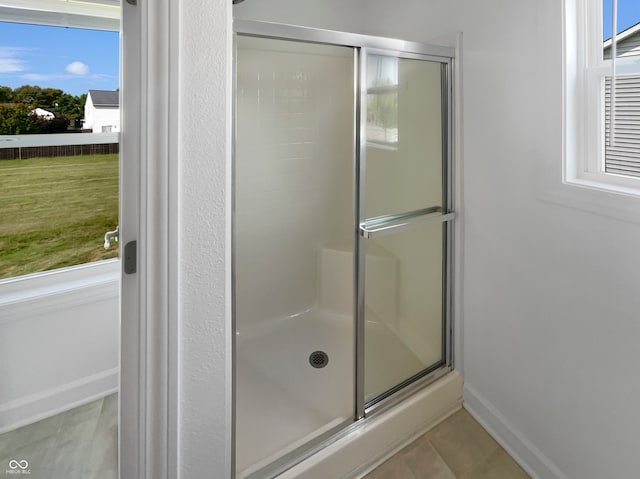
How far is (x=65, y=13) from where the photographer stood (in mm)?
1737

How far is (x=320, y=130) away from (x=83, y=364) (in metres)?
1.67

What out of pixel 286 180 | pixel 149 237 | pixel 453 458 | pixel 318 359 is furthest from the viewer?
pixel 286 180

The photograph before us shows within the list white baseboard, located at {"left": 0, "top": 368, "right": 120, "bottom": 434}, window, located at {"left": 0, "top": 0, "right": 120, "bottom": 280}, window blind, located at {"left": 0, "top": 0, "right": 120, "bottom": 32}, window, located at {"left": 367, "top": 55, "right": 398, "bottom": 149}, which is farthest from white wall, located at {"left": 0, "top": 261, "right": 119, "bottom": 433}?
window, located at {"left": 367, "top": 55, "right": 398, "bottom": 149}

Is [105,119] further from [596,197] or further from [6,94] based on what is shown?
[596,197]

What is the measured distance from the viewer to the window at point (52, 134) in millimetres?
1687

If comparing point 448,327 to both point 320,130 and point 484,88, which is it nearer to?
point 484,88

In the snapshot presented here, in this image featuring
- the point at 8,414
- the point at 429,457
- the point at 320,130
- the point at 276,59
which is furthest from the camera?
the point at 320,130

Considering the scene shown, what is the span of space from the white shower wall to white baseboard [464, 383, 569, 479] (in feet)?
3.12

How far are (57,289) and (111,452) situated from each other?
759mm

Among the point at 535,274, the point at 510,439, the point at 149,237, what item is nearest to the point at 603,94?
the point at 535,274

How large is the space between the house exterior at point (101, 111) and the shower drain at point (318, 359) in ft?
5.05

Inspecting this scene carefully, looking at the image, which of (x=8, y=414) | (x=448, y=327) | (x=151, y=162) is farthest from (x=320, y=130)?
(x=8, y=414)

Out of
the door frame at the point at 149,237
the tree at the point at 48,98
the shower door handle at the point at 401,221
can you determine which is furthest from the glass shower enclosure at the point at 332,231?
the tree at the point at 48,98

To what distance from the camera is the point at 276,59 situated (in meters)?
1.85
